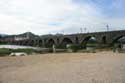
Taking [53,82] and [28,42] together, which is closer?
[53,82]

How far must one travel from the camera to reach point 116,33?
63719 mm

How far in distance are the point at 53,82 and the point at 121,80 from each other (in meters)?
3.49

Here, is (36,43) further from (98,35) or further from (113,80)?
(113,80)

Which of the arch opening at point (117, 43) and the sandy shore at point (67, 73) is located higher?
the arch opening at point (117, 43)

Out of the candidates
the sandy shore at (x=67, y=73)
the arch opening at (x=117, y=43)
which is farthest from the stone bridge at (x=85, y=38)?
the sandy shore at (x=67, y=73)

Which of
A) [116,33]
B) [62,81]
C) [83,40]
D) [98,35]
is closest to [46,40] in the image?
→ [83,40]

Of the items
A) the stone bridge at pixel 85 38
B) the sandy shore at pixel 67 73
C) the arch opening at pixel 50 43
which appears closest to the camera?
the sandy shore at pixel 67 73

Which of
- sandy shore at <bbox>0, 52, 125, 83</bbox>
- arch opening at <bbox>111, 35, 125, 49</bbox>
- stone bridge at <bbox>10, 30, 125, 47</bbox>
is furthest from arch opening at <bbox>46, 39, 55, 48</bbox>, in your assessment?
sandy shore at <bbox>0, 52, 125, 83</bbox>

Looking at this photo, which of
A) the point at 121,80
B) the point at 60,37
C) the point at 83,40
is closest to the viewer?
the point at 121,80

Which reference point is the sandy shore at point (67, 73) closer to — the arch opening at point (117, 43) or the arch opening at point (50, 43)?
the arch opening at point (117, 43)

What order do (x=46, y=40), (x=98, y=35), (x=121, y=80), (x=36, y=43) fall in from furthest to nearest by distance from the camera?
(x=36, y=43), (x=46, y=40), (x=98, y=35), (x=121, y=80)

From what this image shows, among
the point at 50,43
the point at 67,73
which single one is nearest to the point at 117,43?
the point at 50,43

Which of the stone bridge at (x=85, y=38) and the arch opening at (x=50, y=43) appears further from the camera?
the arch opening at (x=50, y=43)

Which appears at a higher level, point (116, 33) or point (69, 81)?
point (116, 33)
